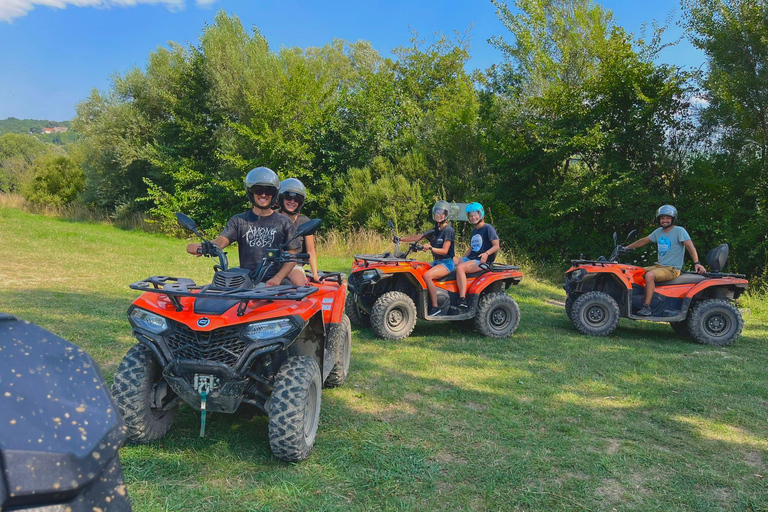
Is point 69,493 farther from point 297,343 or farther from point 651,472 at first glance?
point 651,472

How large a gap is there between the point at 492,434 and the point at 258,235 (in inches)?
85.5

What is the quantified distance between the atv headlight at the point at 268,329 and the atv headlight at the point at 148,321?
50cm

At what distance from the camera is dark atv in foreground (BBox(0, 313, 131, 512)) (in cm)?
83

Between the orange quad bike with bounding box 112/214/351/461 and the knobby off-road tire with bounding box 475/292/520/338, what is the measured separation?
158 inches

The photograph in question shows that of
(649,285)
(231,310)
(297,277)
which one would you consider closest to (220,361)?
(231,310)

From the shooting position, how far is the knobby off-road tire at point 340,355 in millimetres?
4257

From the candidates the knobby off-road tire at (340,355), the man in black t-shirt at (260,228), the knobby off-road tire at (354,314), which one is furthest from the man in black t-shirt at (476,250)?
the man in black t-shirt at (260,228)

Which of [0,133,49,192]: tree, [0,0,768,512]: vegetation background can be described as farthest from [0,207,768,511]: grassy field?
[0,133,49,192]: tree

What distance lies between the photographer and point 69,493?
2.85 feet

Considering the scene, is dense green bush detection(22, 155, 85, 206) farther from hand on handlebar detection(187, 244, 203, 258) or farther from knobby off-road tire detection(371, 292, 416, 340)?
hand on handlebar detection(187, 244, 203, 258)

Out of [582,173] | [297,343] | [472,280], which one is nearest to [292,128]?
[582,173]

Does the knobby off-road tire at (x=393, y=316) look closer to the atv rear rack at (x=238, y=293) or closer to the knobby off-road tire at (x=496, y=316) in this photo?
the knobby off-road tire at (x=496, y=316)

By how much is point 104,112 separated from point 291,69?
10.0 m

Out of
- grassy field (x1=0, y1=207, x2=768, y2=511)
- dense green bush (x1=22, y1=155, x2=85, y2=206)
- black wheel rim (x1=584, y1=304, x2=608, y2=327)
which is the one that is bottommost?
grassy field (x1=0, y1=207, x2=768, y2=511)
